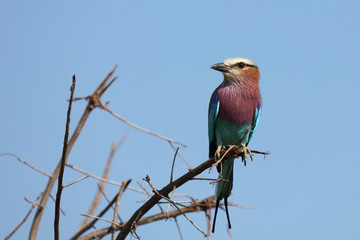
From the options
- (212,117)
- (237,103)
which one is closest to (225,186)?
(212,117)

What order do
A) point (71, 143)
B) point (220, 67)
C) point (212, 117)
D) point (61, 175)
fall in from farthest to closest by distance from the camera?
point (220, 67), point (212, 117), point (71, 143), point (61, 175)

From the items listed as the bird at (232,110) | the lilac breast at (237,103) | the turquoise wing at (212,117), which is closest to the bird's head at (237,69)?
the bird at (232,110)

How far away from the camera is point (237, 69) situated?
502 centimetres

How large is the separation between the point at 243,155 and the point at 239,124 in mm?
831

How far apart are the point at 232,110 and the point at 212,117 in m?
0.24

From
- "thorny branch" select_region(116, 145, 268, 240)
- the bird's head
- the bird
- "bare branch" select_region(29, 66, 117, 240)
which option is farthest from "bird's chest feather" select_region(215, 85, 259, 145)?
"thorny branch" select_region(116, 145, 268, 240)

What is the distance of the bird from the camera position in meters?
4.70

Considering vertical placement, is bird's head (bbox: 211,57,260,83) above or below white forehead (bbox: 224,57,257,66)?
below

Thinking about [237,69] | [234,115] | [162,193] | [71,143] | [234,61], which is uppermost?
[234,61]

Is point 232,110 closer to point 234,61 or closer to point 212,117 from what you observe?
point 212,117

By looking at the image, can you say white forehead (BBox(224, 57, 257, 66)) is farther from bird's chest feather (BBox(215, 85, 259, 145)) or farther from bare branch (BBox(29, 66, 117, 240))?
bare branch (BBox(29, 66, 117, 240))

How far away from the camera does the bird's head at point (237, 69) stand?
4.95 m

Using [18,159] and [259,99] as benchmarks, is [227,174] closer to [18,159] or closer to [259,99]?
[259,99]

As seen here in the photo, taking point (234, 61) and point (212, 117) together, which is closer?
point (212, 117)
